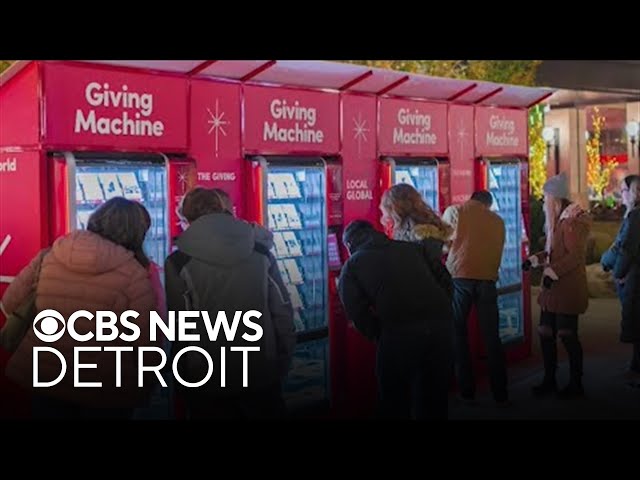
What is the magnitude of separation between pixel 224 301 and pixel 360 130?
308cm

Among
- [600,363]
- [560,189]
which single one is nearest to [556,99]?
[600,363]

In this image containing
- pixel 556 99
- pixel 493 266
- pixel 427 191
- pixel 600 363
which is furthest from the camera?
pixel 556 99

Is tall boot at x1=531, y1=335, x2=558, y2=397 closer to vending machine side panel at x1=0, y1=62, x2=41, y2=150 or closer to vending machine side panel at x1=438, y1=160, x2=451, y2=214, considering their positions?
vending machine side panel at x1=438, y1=160, x2=451, y2=214

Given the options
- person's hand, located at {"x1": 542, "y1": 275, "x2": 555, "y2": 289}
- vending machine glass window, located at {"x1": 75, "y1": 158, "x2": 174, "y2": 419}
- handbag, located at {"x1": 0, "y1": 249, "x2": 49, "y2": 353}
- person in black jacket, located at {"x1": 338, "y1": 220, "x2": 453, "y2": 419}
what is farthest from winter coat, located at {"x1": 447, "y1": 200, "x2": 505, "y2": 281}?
handbag, located at {"x1": 0, "y1": 249, "x2": 49, "y2": 353}

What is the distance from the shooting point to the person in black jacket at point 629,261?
806 centimetres

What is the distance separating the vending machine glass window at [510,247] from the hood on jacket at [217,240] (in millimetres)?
4701

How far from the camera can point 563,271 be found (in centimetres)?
747

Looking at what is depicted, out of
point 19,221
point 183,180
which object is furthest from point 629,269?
point 19,221

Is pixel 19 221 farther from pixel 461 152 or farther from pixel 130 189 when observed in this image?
pixel 461 152

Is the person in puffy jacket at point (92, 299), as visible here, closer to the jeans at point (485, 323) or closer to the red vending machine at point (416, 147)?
the red vending machine at point (416, 147)

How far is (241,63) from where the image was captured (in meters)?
6.18

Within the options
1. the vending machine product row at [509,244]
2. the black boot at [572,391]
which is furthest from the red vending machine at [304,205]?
the vending machine product row at [509,244]
